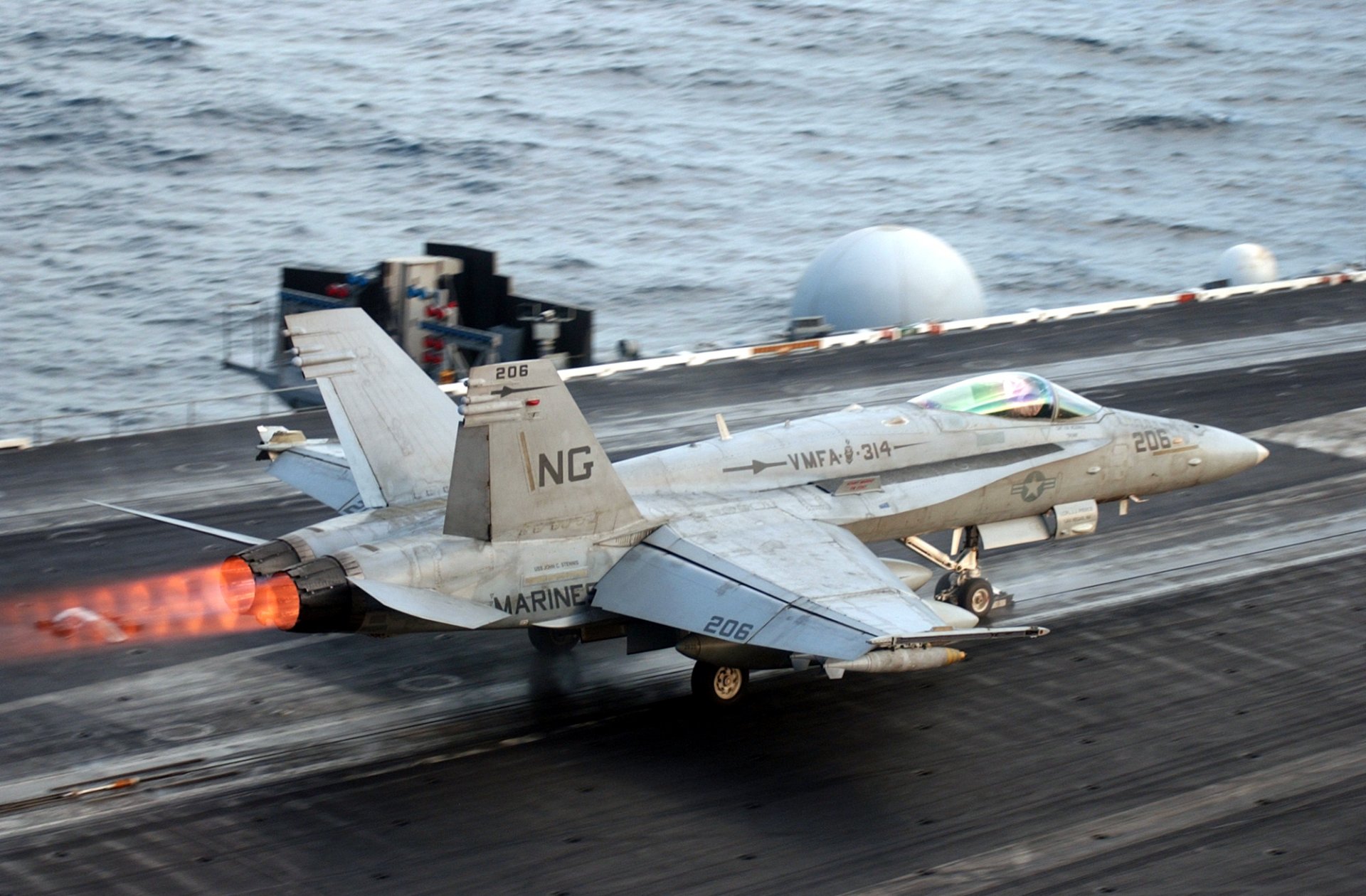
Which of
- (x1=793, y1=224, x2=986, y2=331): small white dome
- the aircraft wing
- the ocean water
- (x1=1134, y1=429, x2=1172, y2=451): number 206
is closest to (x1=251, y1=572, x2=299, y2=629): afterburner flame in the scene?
the aircraft wing

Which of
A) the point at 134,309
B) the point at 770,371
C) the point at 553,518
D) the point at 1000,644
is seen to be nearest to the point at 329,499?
the point at 553,518

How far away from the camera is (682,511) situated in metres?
17.9

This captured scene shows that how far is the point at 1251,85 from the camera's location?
4277 inches

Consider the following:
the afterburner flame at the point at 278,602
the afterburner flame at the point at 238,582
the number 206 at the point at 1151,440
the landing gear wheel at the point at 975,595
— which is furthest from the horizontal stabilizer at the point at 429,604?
the number 206 at the point at 1151,440

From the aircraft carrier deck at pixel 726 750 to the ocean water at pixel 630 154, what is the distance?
1284 inches

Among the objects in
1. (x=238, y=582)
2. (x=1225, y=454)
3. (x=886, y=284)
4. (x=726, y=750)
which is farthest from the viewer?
(x=886, y=284)

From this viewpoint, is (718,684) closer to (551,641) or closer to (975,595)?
(551,641)

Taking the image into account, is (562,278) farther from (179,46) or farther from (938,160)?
(179,46)

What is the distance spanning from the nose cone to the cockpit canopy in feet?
6.79

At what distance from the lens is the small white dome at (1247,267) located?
156 ft

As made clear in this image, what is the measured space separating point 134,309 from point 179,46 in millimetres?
49253

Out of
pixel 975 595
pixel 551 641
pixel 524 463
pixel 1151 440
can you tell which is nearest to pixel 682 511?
pixel 524 463

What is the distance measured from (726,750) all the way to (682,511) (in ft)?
9.89

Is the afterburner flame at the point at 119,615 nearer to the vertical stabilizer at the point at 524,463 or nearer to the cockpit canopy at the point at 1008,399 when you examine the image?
the vertical stabilizer at the point at 524,463
